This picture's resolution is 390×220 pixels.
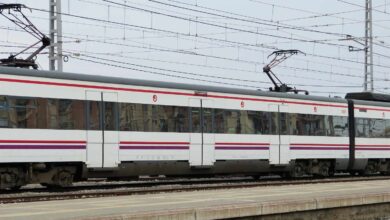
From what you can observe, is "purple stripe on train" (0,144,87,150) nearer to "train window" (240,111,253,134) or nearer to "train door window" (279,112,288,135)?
"train window" (240,111,253,134)

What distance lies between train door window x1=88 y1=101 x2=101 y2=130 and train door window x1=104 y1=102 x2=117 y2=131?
0.76 feet

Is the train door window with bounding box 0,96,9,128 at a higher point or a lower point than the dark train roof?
lower

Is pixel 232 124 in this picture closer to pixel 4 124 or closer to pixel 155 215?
pixel 4 124

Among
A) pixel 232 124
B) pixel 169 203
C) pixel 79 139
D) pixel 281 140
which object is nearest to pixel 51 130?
pixel 79 139

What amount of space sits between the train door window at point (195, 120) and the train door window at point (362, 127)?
8932 mm

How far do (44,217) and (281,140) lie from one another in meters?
14.4

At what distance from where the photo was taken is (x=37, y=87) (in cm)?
1633

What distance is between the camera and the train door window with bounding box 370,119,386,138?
2741 centimetres

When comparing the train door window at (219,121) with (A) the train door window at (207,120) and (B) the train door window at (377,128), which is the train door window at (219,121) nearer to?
(A) the train door window at (207,120)

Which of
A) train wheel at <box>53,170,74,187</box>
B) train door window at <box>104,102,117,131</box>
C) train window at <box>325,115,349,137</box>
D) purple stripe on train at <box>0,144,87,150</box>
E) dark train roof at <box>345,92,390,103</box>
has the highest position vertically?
dark train roof at <box>345,92,390,103</box>

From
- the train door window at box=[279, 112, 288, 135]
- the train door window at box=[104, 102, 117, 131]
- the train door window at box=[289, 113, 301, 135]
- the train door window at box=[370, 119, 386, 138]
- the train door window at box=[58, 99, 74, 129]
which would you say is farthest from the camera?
the train door window at box=[370, 119, 386, 138]

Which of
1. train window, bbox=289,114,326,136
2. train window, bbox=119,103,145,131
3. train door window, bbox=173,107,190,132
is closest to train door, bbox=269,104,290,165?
train window, bbox=289,114,326,136

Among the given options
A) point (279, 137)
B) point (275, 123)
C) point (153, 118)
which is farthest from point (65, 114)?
point (279, 137)

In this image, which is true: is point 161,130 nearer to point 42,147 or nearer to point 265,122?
point 42,147
